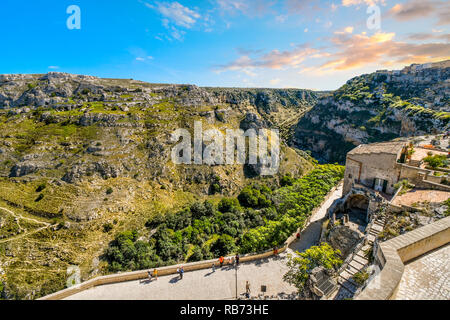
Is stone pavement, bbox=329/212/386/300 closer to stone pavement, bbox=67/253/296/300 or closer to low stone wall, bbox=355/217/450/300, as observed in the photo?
stone pavement, bbox=67/253/296/300

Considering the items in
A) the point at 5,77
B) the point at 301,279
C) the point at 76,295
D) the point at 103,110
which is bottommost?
the point at 76,295

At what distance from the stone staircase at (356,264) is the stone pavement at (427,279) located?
4995 millimetres

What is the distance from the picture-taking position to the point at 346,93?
303ft

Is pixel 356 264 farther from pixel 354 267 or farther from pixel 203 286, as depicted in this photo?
pixel 203 286

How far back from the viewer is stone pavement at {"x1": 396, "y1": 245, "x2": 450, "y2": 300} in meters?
7.02

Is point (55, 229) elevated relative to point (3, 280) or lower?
elevated

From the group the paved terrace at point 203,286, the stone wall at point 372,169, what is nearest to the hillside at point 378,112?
the stone wall at point 372,169

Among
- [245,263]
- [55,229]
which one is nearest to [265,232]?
[245,263]

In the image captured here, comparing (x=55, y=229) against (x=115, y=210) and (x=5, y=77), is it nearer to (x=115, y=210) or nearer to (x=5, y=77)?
(x=115, y=210)

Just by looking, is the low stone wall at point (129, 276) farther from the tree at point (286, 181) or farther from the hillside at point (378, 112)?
the hillside at point (378, 112)

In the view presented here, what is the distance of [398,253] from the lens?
7.86 metres

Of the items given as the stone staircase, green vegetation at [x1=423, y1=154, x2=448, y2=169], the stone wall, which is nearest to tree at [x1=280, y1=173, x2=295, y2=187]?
the stone wall
